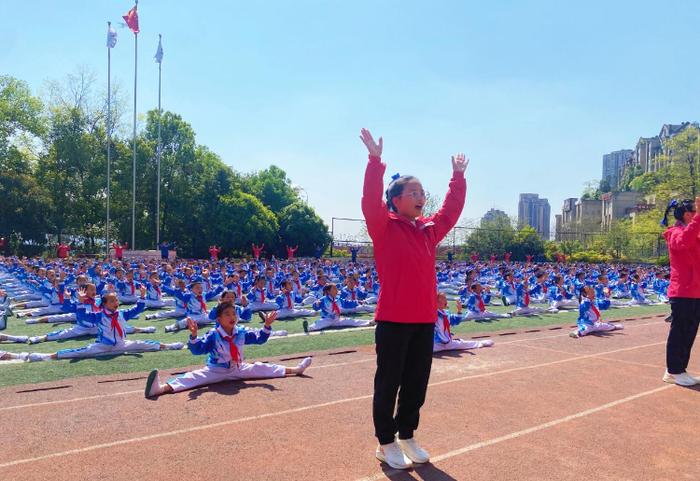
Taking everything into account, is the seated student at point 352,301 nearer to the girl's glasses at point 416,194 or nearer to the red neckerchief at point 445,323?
the red neckerchief at point 445,323

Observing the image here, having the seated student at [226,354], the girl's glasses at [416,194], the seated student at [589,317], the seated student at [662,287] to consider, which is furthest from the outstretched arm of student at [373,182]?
the seated student at [662,287]

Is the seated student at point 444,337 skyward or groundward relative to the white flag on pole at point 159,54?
groundward

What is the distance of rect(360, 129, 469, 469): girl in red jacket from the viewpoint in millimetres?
3326

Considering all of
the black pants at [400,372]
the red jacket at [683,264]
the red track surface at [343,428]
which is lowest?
the red track surface at [343,428]

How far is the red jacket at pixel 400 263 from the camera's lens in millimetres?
3291

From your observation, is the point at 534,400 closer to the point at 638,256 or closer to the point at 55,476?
the point at 55,476

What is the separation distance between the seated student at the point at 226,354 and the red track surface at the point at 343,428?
6.4 inches

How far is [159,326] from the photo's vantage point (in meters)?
11.5

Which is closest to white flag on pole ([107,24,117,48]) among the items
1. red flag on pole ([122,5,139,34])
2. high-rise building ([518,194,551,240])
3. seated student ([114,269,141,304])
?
red flag on pole ([122,5,139,34])

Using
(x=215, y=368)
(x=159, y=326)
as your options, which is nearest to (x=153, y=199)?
(x=159, y=326)

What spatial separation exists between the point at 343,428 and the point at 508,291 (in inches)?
557

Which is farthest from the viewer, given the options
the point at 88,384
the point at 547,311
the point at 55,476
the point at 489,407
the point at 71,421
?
the point at 547,311

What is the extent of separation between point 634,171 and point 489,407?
3940 inches

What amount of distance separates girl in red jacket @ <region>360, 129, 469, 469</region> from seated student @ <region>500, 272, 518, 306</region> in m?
14.1
